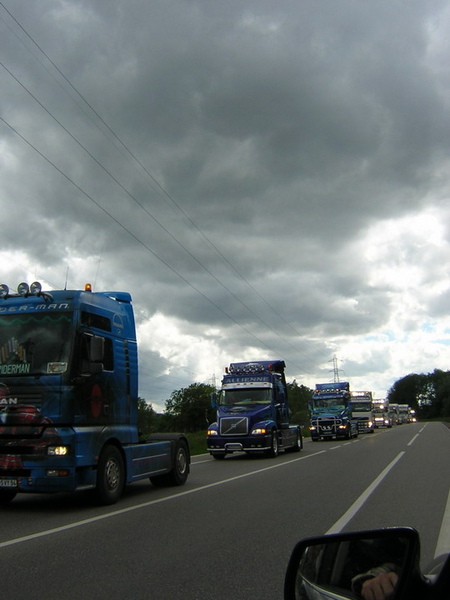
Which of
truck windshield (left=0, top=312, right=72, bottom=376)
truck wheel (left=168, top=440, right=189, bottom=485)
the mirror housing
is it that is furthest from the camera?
truck wheel (left=168, top=440, right=189, bottom=485)

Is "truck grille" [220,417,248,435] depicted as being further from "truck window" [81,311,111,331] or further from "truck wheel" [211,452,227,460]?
"truck window" [81,311,111,331]

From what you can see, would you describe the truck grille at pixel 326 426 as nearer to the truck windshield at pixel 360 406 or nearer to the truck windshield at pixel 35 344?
the truck windshield at pixel 360 406

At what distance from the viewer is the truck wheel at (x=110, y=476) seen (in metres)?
10.3

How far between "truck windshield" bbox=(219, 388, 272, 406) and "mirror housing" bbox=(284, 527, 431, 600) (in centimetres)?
2126

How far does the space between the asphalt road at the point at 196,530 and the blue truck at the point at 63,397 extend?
60cm

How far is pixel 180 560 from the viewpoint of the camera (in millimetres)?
6387

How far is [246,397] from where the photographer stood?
23641 mm

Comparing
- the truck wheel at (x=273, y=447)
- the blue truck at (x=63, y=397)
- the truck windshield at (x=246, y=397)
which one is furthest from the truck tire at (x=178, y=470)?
the truck windshield at (x=246, y=397)

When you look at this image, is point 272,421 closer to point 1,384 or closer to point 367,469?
point 367,469

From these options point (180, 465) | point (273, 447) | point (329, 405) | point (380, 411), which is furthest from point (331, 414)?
point (380, 411)

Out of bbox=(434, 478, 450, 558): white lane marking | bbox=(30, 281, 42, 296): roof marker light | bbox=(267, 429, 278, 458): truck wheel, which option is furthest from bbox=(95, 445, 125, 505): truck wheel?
bbox=(267, 429, 278, 458): truck wheel

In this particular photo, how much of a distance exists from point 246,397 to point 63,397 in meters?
14.4

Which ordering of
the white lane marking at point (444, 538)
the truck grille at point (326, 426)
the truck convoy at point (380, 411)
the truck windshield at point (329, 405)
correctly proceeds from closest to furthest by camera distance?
the white lane marking at point (444, 538)
the truck grille at point (326, 426)
the truck windshield at point (329, 405)
the truck convoy at point (380, 411)

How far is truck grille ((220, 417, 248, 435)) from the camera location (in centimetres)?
2222
